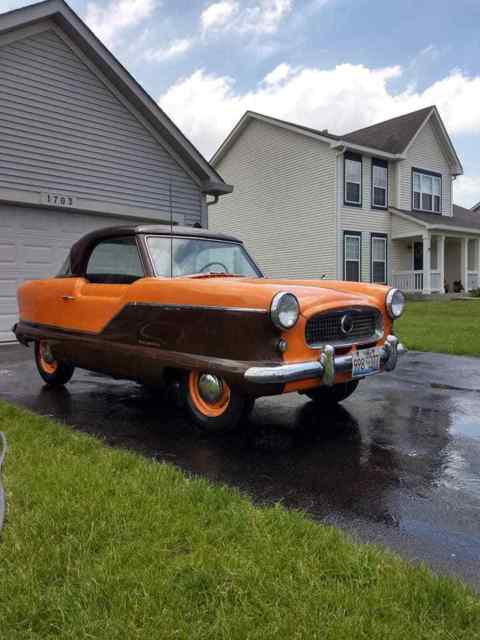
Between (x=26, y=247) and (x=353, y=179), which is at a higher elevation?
(x=353, y=179)

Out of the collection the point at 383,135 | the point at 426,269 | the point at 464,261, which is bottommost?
the point at 426,269

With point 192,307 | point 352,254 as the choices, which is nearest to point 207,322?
point 192,307

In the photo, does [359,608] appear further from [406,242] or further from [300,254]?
[406,242]

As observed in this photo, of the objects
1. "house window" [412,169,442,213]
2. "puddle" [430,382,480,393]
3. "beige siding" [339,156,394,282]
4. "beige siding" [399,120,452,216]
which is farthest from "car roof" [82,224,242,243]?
"house window" [412,169,442,213]

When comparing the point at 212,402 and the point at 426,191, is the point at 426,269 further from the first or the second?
the point at 212,402

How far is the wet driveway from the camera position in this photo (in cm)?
283

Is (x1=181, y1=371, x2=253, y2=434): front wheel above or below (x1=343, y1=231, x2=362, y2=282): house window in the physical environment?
below

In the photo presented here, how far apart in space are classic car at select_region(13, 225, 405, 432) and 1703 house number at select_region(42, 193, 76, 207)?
4.99m

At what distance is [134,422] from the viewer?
4832mm

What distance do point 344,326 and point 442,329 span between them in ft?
26.0

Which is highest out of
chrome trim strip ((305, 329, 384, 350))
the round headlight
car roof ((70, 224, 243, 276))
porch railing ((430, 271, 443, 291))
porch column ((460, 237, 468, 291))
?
porch column ((460, 237, 468, 291))

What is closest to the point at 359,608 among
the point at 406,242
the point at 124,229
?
the point at 124,229

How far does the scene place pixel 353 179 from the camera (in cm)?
2161

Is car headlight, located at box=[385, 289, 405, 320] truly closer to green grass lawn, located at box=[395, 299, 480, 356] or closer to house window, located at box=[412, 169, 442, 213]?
green grass lawn, located at box=[395, 299, 480, 356]
